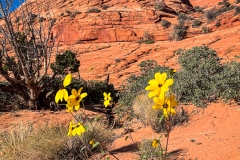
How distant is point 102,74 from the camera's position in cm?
1609

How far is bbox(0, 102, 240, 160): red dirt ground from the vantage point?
140 inches

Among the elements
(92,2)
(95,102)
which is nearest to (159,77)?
(95,102)

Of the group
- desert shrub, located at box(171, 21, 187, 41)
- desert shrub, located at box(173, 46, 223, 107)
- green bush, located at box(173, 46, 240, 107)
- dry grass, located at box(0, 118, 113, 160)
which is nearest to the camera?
dry grass, located at box(0, 118, 113, 160)

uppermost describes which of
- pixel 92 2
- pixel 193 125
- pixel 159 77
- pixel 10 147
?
pixel 92 2

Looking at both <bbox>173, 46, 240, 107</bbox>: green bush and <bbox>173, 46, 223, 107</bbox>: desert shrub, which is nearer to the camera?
<bbox>173, 46, 240, 107</bbox>: green bush

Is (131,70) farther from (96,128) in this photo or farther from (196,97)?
(96,128)

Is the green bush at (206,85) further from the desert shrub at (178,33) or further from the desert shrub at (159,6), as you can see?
the desert shrub at (159,6)

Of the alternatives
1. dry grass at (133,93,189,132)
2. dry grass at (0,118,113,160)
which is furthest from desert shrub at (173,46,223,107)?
dry grass at (0,118,113,160)

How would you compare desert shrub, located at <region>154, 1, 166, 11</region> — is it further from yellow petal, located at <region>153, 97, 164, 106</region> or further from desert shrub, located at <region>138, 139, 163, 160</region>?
yellow petal, located at <region>153, 97, 164, 106</region>

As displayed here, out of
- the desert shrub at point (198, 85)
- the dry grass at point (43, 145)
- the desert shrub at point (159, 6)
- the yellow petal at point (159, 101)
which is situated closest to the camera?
the yellow petal at point (159, 101)

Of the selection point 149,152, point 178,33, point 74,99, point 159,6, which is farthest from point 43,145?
point 159,6

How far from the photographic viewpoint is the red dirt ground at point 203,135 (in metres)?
3.56

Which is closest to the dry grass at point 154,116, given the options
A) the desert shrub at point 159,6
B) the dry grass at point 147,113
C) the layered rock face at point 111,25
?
the dry grass at point 147,113

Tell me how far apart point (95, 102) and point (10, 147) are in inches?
235
